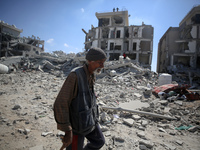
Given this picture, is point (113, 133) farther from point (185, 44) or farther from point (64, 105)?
point (185, 44)

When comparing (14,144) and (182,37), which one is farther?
(182,37)

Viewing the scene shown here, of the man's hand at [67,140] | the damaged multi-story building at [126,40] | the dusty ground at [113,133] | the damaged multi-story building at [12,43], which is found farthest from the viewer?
the damaged multi-story building at [12,43]

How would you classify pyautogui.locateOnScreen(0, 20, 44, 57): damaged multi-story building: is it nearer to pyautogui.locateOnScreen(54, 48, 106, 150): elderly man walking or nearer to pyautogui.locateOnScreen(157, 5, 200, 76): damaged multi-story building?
pyautogui.locateOnScreen(54, 48, 106, 150): elderly man walking

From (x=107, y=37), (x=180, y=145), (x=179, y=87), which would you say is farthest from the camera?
(x=107, y=37)

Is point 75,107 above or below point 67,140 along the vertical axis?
above

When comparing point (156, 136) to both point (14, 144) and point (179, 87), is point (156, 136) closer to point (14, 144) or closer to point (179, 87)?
point (14, 144)

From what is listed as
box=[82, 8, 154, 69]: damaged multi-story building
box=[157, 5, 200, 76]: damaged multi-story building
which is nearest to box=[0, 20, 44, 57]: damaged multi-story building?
box=[82, 8, 154, 69]: damaged multi-story building

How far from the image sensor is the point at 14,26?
114ft

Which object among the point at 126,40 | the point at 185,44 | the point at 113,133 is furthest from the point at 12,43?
the point at 185,44

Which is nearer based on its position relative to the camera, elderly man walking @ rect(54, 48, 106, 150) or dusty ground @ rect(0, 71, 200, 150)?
elderly man walking @ rect(54, 48, 106, 150)

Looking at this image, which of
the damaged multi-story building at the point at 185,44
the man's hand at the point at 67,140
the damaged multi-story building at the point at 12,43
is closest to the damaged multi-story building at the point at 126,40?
the damaged multi-story building at the point at 185,44

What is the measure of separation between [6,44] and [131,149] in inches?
1672

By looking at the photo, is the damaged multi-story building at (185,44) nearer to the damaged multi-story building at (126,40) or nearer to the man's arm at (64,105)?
the damaged multi-story building at (126,40)

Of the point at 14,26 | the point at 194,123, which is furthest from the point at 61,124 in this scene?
the point at 14,26
